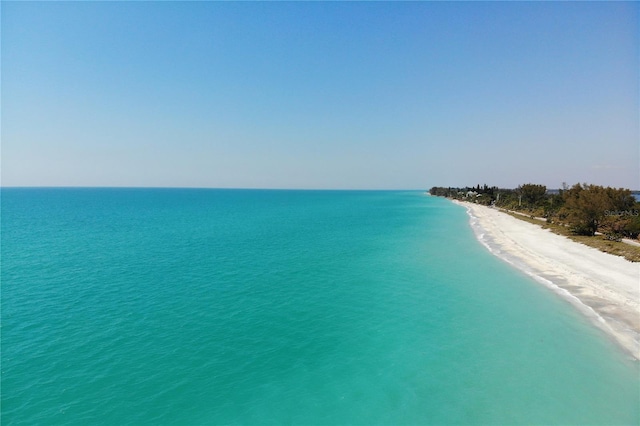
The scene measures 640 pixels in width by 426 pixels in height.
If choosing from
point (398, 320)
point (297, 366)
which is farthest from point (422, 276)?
point (297, 366)

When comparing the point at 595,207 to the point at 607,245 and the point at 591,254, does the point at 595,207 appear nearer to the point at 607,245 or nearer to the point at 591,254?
the point at 607,245

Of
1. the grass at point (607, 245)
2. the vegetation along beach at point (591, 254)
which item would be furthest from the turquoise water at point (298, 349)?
the grass at point (607, 245)

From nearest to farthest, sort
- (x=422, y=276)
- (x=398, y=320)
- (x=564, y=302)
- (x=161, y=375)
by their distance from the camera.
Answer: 1. (x=161, y=375)
2. (x=398, y=320)
3. (x=564, y=302)
4. (x=422, y=276)

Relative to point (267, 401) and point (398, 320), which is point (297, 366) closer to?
point (267, 401)

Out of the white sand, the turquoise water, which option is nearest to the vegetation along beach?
the white sand

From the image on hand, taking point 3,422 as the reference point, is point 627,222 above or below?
above

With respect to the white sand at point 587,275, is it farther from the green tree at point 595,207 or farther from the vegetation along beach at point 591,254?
the green tree at point 595,207

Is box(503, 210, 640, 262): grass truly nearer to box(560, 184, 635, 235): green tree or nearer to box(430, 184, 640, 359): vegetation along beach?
box(430, 184, 640, 359): vegetation along beach
